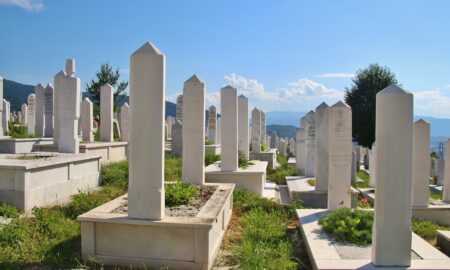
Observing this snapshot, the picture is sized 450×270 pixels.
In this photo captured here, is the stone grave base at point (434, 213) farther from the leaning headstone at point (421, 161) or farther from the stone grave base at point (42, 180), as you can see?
the stone grave base at point (42, 180)

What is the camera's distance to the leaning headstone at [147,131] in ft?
16.7

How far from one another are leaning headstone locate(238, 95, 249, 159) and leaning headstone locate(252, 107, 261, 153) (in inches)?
144

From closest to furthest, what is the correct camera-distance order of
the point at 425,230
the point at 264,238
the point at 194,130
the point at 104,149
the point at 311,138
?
the point at 264,238
the point at 425,230
the point at 194,130
the point at 311,138
the point at 104,149

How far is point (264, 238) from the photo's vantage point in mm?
6117

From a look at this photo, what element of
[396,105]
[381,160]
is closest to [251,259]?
[381,160]

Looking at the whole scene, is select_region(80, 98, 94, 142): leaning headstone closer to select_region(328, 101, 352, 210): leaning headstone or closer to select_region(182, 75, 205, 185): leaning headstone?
select_region(182, 75, 205, 185): leaning headstone

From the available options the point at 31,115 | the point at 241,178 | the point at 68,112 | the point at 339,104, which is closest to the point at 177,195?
the point at 339,104

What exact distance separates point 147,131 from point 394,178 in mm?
3136

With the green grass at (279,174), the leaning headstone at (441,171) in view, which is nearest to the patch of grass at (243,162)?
the green grass at (279,174)

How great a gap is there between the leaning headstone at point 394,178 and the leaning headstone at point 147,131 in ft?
9.08

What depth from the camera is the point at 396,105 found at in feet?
13.8

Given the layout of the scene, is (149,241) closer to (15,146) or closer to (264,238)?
(264,238)

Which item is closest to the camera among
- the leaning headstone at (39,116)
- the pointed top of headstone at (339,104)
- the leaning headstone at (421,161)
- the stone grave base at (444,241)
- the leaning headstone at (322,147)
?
the stone grave base at (444,241)

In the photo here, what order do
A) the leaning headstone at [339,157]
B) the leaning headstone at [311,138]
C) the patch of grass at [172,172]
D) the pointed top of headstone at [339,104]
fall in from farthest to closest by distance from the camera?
the leaning headstone at [311,138]
the patch of grass at [172,172]
the pointed top of headstone at [339,104]
the leaning headstone at [339,157]
